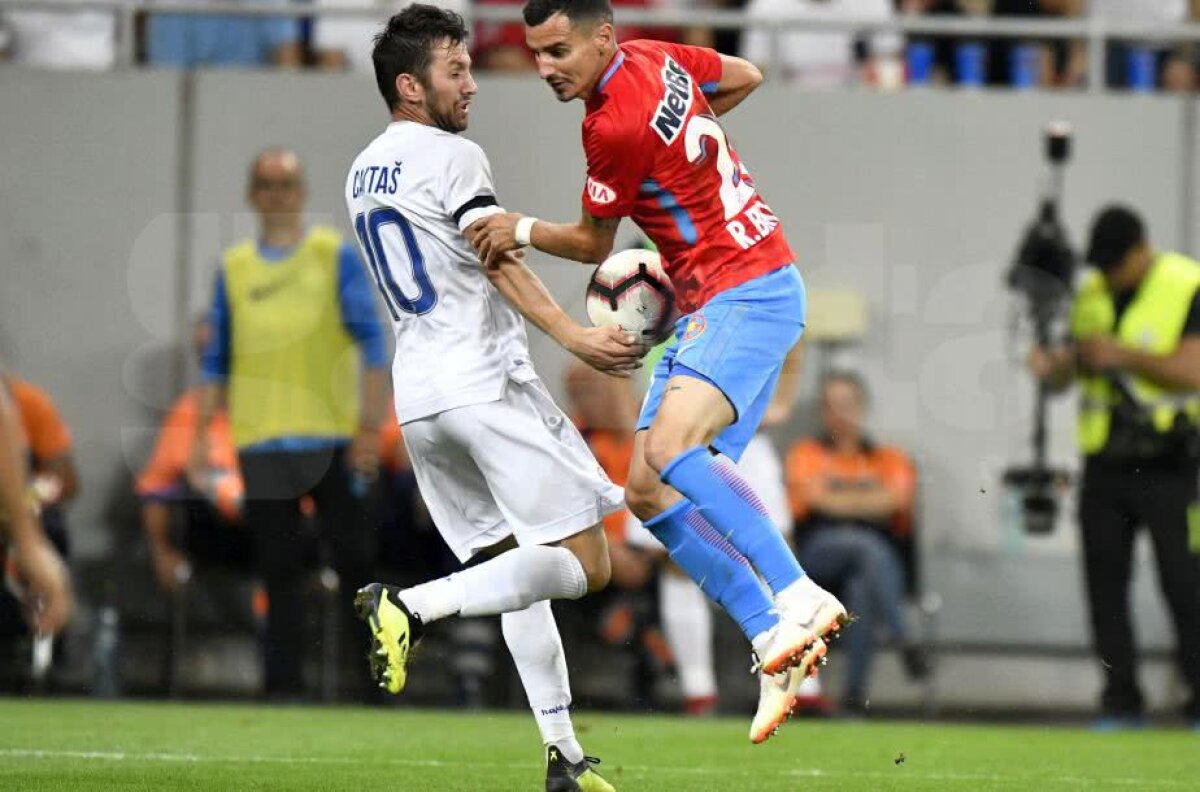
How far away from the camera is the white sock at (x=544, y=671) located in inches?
232

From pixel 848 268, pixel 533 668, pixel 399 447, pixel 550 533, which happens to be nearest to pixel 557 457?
pixel 550 533

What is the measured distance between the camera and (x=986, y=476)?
1127 centimetres

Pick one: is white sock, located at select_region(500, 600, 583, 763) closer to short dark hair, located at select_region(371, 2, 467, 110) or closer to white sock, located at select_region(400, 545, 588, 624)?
white sock, located at select_region(400, 545, 588, 624)

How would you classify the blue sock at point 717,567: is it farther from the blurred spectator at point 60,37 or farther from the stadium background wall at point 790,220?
the blurred spectator at point 60,37

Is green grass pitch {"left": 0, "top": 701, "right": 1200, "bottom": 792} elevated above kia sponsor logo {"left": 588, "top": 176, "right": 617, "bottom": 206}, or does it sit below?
below

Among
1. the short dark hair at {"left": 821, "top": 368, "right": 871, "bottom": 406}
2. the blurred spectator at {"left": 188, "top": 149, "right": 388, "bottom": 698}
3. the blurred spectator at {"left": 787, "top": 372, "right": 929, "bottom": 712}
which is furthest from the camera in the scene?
the short dark hair at {"left": 821, "top": 368, "right": 871, "bottom": 406}

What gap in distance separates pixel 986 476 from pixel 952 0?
2565 millimetres

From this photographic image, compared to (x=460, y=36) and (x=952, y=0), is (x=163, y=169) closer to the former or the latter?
(x=952, y=0)

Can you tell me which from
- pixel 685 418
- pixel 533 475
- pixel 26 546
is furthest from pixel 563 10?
pixel 26 546

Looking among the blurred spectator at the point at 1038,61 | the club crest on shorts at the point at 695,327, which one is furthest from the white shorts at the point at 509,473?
the blurred spectator at the point at 1038,61

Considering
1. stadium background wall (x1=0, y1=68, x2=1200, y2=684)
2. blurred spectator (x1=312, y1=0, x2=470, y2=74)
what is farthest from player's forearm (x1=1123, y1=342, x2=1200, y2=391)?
blurred spectator (x1=312, y1=0, x2=470, y2=74)

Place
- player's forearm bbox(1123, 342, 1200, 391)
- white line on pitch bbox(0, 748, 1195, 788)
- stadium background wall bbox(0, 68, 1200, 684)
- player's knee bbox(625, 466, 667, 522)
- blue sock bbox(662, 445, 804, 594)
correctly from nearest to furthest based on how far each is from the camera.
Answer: blue sock bbox(662, 445, 804, 594) < player's knee bbox(625, 466, 667, 522) < white line on pitch bbox(0, 748, 1195, 788) < player's forearm bbox(1123, 342, 1200, 391) < stadium background wall bbox(0, 68, 1200, 684)

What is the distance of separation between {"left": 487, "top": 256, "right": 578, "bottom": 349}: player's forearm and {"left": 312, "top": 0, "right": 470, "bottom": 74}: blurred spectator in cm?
556

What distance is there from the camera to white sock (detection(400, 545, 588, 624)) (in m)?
5.80
